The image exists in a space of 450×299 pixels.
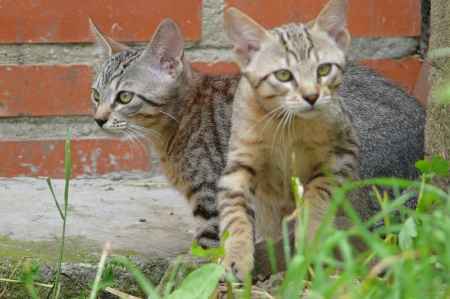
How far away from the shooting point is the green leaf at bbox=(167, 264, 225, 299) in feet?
7.27

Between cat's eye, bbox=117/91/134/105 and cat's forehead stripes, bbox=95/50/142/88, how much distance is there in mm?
69

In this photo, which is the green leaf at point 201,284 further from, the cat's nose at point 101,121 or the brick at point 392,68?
the brick at point 392,68

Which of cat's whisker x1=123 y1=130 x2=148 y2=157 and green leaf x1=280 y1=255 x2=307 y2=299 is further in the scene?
cat's whisker x1=123 y1=130 x2=148 y2=157

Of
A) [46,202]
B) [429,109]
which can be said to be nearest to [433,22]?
[429,109]

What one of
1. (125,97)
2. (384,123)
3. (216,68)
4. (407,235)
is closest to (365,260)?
(407,235)

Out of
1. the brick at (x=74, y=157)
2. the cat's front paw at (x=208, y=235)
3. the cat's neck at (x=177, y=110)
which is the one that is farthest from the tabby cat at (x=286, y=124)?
the brick at (x=74, y=157)

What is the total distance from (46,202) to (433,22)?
5.09ft

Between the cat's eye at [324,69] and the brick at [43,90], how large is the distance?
4.21 feet

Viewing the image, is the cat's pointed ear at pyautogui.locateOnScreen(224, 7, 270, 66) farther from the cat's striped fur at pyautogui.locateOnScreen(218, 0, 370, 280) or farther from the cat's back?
the cat's back

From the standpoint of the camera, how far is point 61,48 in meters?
4.07

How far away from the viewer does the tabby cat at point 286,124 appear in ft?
10.0

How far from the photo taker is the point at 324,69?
3.12 meters

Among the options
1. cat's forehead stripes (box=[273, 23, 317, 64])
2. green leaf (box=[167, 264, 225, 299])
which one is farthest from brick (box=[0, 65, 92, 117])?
green leaf (box=[167, 264, 225, 299])

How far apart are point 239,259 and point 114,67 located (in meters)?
1.15
